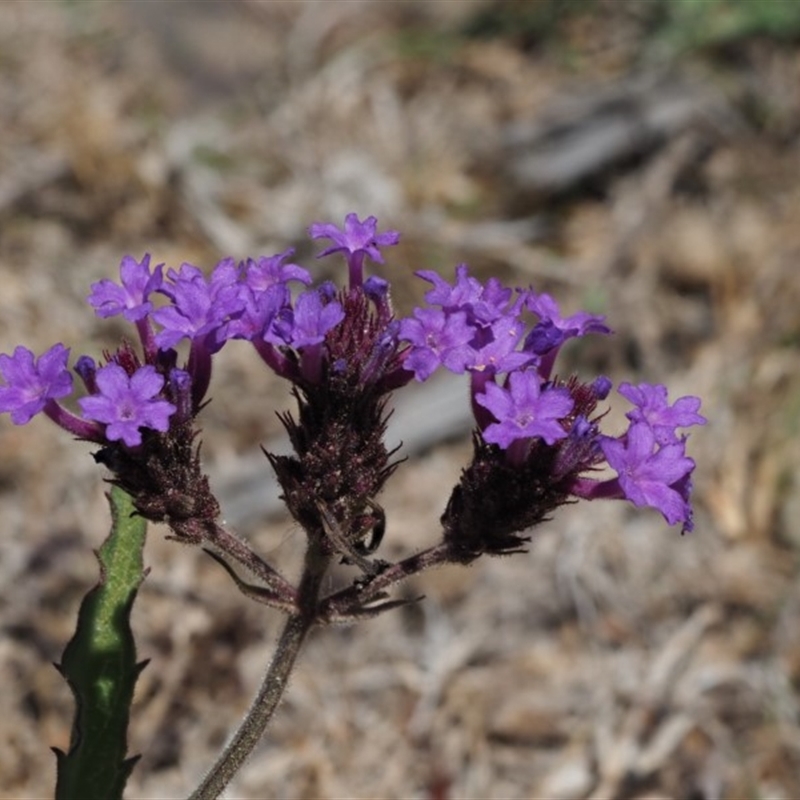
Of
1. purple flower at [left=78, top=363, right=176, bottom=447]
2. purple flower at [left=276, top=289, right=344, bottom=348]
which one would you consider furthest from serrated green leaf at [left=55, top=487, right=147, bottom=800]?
purple flower at [left=276, top=289, right=344, bottom=348]

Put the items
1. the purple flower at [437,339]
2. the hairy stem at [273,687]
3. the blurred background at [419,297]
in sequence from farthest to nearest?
the blurred background at [419,297] → the hairy stem at [273,687] → the purple flower at [437,339]

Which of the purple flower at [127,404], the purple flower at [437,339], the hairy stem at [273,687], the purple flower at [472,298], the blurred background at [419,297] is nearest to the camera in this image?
the purple flower at [127,404]

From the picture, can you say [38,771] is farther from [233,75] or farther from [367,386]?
[233,75]

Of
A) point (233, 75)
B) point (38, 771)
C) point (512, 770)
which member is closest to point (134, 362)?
point (38, 771)

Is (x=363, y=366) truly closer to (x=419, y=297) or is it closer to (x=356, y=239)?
(x=356, y=239)

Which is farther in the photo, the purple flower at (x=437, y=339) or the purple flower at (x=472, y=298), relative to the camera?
the purple flower at (x=472, y=298)

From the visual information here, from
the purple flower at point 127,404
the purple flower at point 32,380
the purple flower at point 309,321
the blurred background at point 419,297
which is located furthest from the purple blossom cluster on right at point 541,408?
the blurred background at point 419,297

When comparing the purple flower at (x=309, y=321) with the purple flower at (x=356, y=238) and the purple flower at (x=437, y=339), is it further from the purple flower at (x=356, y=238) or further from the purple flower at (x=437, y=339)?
the purple flower at (x=356, y=238)
